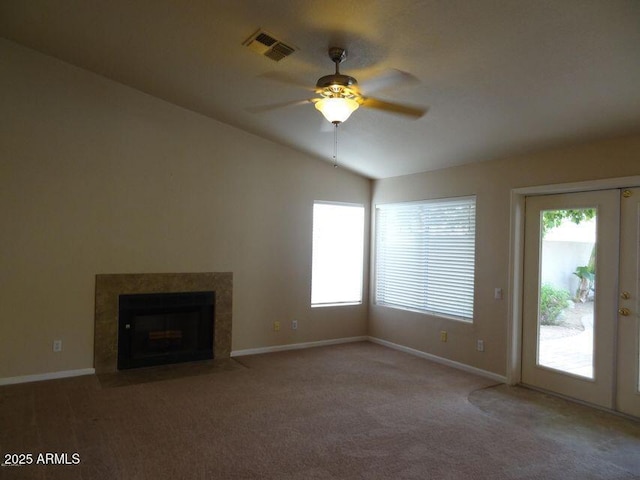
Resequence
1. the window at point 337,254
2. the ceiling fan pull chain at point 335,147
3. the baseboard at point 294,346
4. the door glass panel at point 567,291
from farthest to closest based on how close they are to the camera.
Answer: the window at point 337,254 → the baseboard at point 294,346 → the ceiling fan pull chain at point 335,147 → the door glass panel at point 567,291

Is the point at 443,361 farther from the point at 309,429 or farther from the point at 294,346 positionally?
the point at 309,429

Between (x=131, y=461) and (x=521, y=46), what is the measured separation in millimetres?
3717

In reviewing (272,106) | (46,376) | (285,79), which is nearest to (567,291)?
(285,79)

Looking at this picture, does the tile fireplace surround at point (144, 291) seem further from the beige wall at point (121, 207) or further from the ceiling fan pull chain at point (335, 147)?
the ceiling fan pull chain at point (335, 147)

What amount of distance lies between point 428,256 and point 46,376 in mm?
4608

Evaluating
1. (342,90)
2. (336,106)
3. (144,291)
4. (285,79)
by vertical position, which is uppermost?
(285,79)

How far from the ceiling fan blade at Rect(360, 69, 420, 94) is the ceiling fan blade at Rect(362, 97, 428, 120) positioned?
0.21 metres

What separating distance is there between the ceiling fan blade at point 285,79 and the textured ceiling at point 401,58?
19 mm

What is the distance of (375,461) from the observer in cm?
288

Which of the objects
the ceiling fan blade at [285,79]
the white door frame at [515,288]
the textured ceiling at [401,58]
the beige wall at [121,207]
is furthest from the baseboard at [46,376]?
the white door frame at [515,288]

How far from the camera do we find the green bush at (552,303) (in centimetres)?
423

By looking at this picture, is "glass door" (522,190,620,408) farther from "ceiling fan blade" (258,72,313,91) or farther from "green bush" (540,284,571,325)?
"ceiling fan blade" (258,72,313,91)

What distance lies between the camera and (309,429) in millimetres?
3355

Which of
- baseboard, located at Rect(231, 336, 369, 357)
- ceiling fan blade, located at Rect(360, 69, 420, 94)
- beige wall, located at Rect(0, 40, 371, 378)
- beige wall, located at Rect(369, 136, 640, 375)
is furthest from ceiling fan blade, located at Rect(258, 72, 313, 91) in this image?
baseboard, located at Rect(231, 336, 369, 357)
